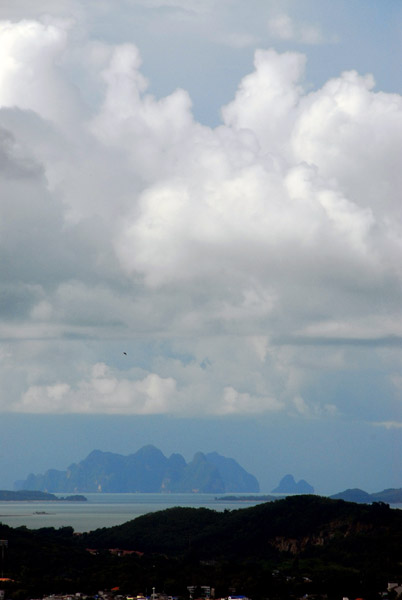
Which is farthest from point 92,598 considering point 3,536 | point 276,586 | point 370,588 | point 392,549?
point 392,549

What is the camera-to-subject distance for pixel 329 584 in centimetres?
14788

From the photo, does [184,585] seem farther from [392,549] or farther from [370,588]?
[392,549]

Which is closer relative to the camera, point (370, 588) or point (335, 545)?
point (370, 588)

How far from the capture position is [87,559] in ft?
575

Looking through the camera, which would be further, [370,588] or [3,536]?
[3,536]

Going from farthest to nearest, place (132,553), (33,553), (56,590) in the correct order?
(132,553), (33,553), (56,590)

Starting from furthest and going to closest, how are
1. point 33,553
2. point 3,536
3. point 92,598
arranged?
point 3,536 → point 33,553 → point 92,598

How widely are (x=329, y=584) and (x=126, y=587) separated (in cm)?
3053

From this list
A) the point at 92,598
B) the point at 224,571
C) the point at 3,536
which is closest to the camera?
the point at 92,598

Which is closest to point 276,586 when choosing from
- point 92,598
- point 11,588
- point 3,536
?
point 92,598

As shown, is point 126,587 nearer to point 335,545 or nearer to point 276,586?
point 276,586

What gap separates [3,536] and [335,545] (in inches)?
2582

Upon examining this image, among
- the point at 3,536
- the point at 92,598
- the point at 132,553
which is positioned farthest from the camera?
the point at 132,553

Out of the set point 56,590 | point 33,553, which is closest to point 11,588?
point 56,590
